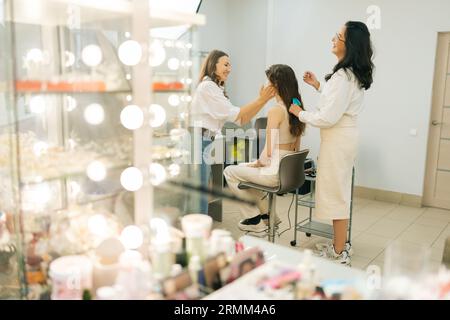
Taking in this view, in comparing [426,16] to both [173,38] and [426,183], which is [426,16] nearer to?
[426,183]

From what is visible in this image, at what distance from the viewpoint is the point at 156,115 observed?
1448 millimetres

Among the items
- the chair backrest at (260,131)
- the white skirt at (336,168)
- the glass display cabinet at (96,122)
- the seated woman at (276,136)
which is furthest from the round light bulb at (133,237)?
the chair backrest at (260,131)

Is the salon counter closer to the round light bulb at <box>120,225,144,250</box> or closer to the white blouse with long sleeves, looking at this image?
the round light bulb at <box>120,225,144,250</box>

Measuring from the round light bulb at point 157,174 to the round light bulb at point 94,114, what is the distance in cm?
23

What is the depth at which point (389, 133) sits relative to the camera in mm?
4988

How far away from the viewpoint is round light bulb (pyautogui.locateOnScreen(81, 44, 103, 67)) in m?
1.41

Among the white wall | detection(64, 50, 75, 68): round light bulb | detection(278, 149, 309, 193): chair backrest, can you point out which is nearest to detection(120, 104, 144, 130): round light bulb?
detection(64, 50, 75, 68): round light bulb

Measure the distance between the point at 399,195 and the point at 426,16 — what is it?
1.95 m

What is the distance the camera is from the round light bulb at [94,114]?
4.72 ft

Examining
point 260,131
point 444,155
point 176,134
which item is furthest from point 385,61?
point 176,134

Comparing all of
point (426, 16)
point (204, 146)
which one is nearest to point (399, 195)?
point (426, 16)

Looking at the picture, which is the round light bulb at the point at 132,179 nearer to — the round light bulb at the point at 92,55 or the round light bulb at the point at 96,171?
the round light bulb at the point at 96,171

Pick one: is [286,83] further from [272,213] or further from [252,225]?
[252,225]

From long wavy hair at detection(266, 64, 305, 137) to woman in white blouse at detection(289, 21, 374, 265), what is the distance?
127mm
